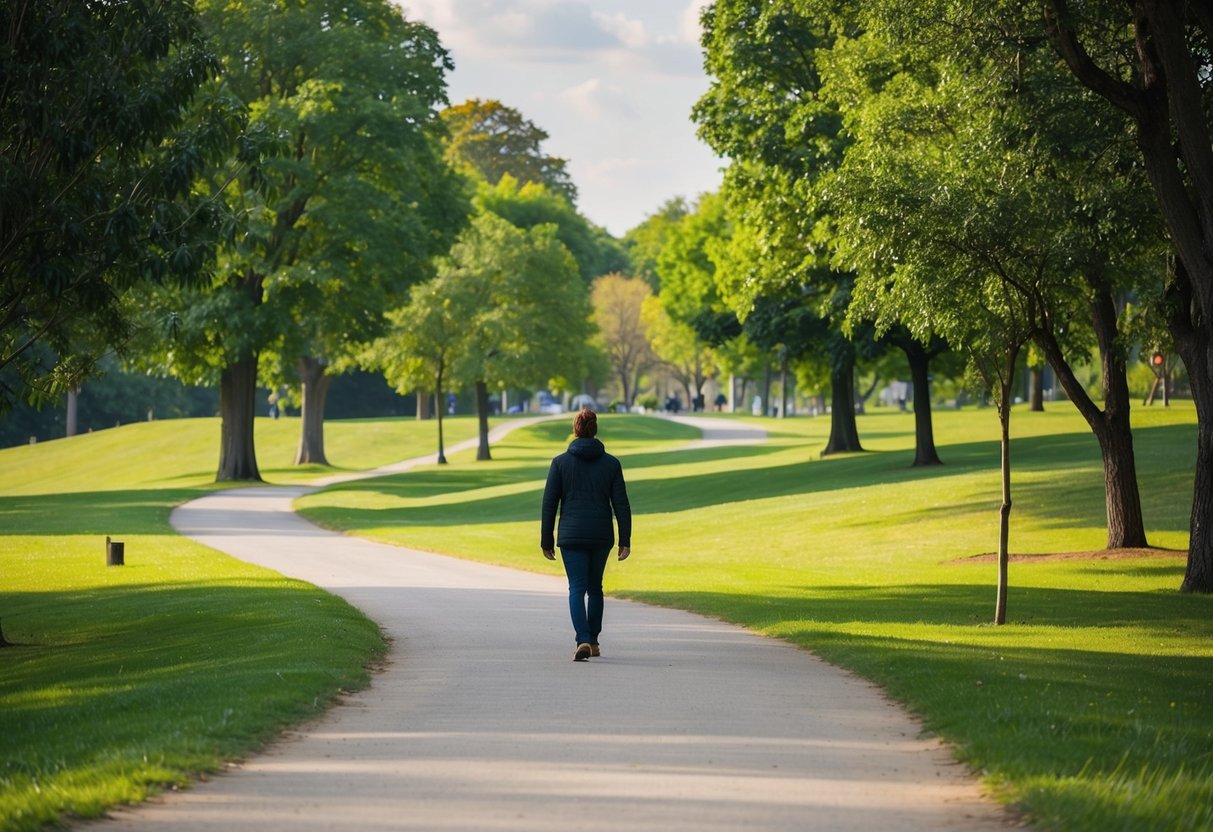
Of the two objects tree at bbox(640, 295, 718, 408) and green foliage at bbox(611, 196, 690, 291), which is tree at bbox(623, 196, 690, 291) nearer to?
green foliage at bbox(611, 196, 690, 291)

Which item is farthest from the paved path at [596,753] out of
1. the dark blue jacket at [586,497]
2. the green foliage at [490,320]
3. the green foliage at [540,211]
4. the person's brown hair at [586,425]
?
the green foliage at [540,211]

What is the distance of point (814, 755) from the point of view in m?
8.88

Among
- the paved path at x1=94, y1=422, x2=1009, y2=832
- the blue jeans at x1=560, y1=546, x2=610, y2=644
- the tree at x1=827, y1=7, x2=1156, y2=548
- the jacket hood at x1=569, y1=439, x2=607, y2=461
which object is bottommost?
the paved path at x1=94, y1=422, x2=1009, y2=832

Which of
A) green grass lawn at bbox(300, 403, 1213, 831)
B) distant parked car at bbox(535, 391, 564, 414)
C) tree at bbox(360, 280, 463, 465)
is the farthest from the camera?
distant parked car at bbox(535, 391, 564, 414)

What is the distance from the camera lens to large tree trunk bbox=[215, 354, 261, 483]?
5091 cm

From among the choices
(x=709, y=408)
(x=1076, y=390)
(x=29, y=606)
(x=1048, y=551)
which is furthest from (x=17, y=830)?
(x=709, y=408)

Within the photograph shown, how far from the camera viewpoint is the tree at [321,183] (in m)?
45.3

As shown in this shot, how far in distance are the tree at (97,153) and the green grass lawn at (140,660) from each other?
11.6 ft

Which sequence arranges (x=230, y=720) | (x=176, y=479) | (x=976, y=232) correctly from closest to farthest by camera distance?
(x=230, y=720)
(x=976, y=232)
(x=176, y=479)

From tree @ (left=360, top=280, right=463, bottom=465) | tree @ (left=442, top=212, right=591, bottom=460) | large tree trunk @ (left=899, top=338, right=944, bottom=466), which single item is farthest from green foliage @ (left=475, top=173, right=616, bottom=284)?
large tree trunk @ (left=899, top=338, right=944, bottom=466)

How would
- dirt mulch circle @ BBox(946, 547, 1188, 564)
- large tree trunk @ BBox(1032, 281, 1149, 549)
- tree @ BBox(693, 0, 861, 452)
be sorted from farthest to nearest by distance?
tree @ BBox(693, 0, 861, 452)
dirt mulch circle @ BBox(946, 547, 1188, 564)
large tree trunk @ BBox(1032, 281, 1149, 549)

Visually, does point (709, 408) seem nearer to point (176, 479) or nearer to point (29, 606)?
point (176, 479)

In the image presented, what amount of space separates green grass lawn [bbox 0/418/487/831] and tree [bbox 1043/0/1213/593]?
34.8 ft

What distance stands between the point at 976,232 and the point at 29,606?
1390cm
